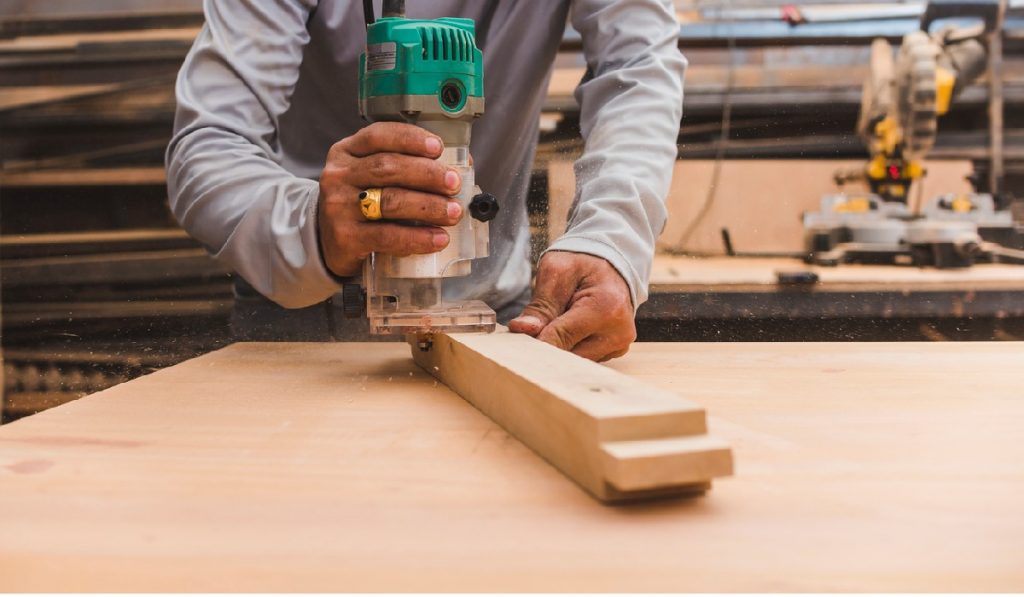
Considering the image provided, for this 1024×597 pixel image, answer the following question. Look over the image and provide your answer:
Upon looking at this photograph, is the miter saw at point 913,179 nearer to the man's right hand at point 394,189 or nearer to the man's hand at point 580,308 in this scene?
the man's hand at point 580,308

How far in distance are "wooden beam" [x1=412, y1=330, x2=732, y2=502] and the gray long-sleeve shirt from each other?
374mm

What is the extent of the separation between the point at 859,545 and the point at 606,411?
0.16 m

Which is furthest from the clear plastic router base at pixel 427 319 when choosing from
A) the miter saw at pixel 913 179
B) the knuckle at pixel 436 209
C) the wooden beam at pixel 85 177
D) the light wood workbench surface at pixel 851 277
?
the wooden beam at pixel 85 177

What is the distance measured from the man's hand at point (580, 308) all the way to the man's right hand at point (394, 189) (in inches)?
6.3

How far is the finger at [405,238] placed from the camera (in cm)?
88

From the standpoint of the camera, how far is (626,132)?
120 centimetres

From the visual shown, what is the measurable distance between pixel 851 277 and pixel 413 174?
1.47 m

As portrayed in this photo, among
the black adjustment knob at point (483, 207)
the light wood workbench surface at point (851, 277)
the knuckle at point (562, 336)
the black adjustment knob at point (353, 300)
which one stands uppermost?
the black adjustment knob at point (483, 207)

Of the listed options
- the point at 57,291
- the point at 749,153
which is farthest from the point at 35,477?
the point at 749,153

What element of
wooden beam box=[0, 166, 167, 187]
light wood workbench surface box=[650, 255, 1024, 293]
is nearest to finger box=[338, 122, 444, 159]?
light wood workbench surface box=[650, 255, 1024, 293]

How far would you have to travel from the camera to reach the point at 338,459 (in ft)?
2.08

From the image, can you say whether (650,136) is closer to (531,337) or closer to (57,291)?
(531,337)

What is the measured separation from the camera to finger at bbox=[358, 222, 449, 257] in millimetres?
880

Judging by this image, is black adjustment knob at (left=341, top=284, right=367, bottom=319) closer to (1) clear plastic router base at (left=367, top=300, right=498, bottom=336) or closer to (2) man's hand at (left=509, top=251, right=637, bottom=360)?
(1) clear plastic router base at (left=367, top=300, right=498, bottom=336)
